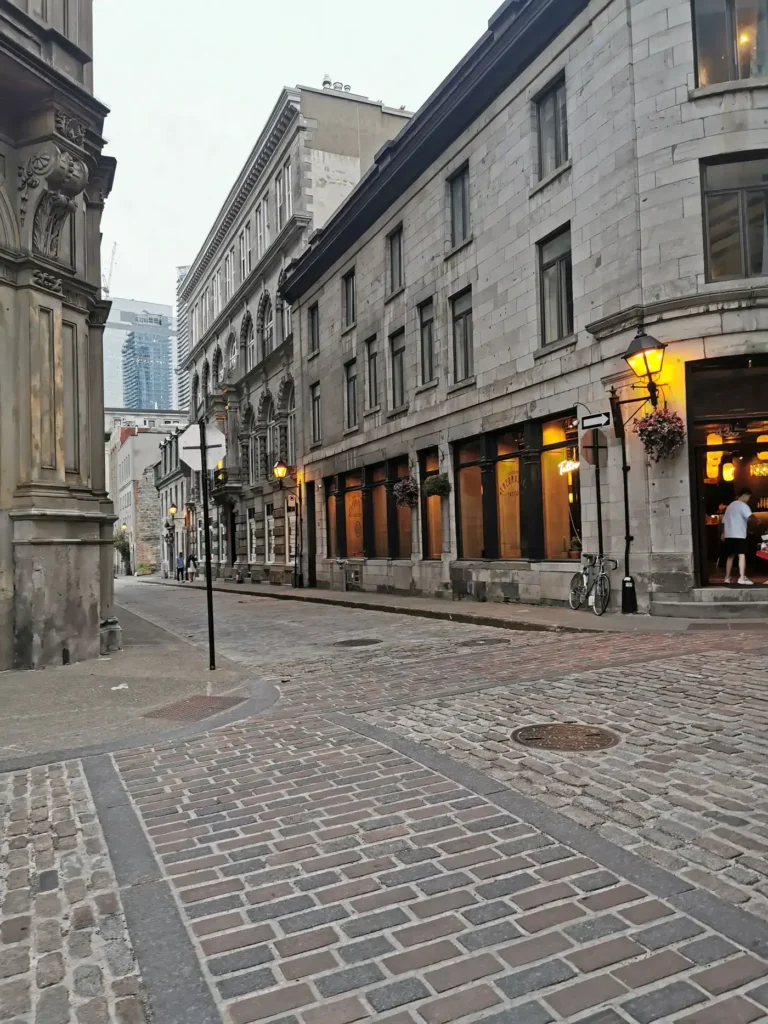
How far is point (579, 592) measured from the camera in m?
14.6

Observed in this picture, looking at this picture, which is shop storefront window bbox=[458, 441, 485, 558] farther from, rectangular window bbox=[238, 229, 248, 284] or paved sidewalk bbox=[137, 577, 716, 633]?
rectangular window bbox=[238, 229, 248, 284]

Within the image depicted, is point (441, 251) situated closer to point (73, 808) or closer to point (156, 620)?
point (156, 620)

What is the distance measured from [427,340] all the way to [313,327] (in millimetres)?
10034

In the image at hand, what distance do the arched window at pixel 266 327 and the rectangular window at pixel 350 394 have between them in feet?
34.7

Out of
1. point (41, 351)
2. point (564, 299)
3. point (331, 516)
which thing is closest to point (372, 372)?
point (331, 516)

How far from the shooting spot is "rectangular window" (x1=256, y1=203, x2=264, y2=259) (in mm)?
37219

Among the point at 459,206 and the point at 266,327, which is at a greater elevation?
the point at 266,327

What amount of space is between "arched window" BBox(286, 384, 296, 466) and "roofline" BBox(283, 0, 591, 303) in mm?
7130

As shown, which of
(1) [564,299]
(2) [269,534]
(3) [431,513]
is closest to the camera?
(1) [564,299]

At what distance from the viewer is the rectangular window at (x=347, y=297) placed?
26.6 m

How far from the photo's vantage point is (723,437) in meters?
13.1

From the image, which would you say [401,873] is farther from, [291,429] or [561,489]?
[291,429]

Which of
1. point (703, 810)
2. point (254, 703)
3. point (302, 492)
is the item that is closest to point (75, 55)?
point (254, 703)

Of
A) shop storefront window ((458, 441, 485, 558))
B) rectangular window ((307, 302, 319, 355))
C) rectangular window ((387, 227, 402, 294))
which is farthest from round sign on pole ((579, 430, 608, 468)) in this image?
rectangular window ((307, 302, 319, 355))
